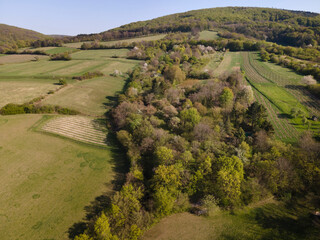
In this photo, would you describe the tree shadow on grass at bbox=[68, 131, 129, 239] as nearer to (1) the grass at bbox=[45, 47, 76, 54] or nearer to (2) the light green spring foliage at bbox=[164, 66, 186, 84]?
(2) the light green spring foliage at bbox=[164, 66, 186, 84]

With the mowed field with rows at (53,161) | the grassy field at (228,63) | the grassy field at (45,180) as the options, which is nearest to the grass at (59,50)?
the mowed field with rows at (53,161)

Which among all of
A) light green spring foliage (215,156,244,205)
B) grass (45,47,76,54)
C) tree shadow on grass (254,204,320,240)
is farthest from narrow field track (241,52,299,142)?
grass (45,47,76,54)

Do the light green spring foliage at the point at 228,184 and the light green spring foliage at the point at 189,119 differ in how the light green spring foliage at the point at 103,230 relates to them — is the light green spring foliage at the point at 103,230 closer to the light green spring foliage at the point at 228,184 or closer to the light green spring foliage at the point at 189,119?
the light green spring foliage at the point at 228,184

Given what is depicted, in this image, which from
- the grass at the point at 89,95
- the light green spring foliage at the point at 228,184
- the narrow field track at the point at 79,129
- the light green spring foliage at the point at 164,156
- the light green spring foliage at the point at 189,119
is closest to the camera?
the light green spring foliage at the point at 228,184

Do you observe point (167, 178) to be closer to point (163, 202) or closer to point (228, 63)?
point (163, 202)

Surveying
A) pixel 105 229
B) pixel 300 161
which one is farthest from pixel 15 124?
pixel 300 161

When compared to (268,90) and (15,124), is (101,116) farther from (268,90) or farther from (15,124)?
(268,90)
